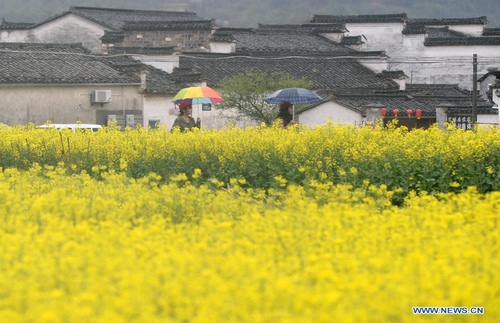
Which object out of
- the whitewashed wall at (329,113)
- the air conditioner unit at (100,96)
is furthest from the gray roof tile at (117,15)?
the whitewashed wall at (329,113)

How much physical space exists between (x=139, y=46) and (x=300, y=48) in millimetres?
5788

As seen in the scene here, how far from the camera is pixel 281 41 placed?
43.7 m

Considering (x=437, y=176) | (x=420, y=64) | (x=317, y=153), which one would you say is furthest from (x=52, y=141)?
(x=420, y=64)

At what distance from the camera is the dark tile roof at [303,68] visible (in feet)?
120

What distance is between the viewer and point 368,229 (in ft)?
24.0

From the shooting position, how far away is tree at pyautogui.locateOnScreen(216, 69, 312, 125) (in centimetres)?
3312

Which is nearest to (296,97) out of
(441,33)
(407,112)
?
(407,112)

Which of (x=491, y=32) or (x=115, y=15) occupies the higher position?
(x=115, y=15)

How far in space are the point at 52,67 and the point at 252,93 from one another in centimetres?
592

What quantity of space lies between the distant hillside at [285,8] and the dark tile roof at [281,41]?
3612 cm

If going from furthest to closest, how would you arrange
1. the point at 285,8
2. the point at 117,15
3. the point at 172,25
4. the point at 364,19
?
the point at 285,8 < the point at 117,15 < the point at 364,19 < the point at 172,25

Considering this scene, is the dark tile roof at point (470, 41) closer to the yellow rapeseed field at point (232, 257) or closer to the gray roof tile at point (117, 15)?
the gray roof tile at point (117, 15)

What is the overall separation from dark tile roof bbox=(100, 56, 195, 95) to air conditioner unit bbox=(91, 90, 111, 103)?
1.32m

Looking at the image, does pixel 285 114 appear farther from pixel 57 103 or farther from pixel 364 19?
pixel 364 19
